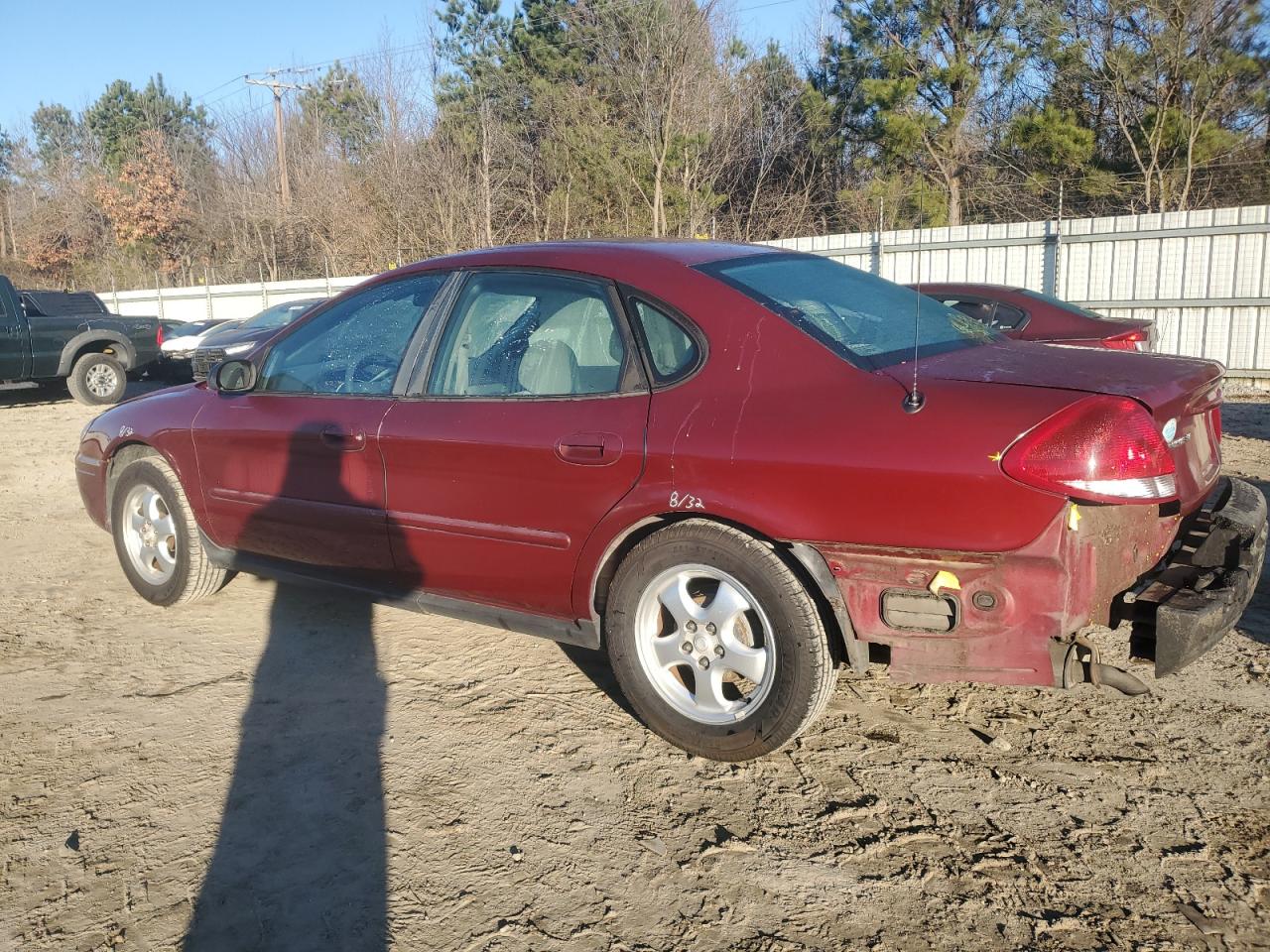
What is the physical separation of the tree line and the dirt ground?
1143cm

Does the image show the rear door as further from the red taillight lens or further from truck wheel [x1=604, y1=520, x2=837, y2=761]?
the red taillight lens

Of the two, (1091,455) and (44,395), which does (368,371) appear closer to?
(1091,455)

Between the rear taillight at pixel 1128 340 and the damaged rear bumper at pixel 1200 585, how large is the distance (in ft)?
15.4

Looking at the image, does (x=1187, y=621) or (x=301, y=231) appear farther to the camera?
(x=301, y=231)

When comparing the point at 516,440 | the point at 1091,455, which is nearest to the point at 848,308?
the point at 1091,455

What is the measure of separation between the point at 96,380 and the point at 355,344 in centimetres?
1152

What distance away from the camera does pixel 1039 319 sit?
26.2 ft

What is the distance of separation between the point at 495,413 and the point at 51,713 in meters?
1.95

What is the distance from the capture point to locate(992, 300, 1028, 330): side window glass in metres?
8.03

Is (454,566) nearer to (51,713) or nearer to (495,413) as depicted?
(495,413)

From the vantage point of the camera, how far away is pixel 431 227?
83.0 feet

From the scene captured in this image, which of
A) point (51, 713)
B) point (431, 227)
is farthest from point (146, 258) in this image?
point (51, 713)

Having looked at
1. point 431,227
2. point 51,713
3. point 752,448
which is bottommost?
point 51,713

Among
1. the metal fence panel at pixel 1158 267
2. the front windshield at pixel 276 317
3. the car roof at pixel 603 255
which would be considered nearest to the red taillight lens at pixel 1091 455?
the car roof at pixel 603 255
